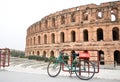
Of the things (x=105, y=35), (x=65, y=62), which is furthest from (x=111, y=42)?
(x=65, y=62)

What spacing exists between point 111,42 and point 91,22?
148 inches

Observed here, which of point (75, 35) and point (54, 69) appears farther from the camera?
point (75, 35)

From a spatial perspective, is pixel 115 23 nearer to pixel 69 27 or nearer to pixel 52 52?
pixel 69 27

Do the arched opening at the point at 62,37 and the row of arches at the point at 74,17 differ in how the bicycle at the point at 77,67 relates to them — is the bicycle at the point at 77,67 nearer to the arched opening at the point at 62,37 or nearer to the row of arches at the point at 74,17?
the row of arches at the point at 74,17

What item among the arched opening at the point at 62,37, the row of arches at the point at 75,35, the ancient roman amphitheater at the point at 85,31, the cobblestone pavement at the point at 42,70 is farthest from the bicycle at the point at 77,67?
the arched opening at the point at 62,37

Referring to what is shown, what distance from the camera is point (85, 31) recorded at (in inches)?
1241

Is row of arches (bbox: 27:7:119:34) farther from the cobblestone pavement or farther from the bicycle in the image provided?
the bicycle

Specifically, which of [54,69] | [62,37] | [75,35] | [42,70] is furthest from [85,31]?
[54,69]

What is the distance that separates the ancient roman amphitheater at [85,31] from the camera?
1126 inches

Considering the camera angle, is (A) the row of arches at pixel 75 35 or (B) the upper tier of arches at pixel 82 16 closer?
(B) the upper tier of arches at pixel 82 16

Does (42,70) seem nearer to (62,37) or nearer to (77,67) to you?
(77,67)

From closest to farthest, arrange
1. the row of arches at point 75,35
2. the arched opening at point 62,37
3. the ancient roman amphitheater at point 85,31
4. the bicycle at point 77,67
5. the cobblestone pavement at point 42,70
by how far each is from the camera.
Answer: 1. the bicycle at point 77,67
2. the cobblestone pavement at point 42,70
3. the ancient roman amphitheater at point 85,31
4. the row of arches at point 75,35
5. the arched opening at point 62,37

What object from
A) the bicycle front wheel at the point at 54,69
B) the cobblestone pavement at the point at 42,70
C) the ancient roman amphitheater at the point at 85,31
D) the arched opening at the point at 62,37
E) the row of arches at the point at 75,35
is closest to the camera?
the bicycle front wheel at the point at 54,69

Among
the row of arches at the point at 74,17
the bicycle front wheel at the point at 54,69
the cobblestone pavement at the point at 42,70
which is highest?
the row of arches at the point at 74,17
